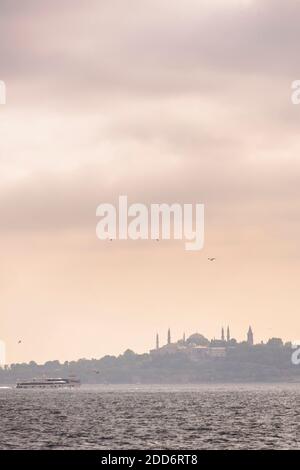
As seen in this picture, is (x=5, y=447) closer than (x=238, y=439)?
Yes

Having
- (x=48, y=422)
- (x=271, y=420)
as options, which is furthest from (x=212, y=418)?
(x=48, y=422)

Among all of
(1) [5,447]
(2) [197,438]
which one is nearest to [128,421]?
(2) [197,438]
